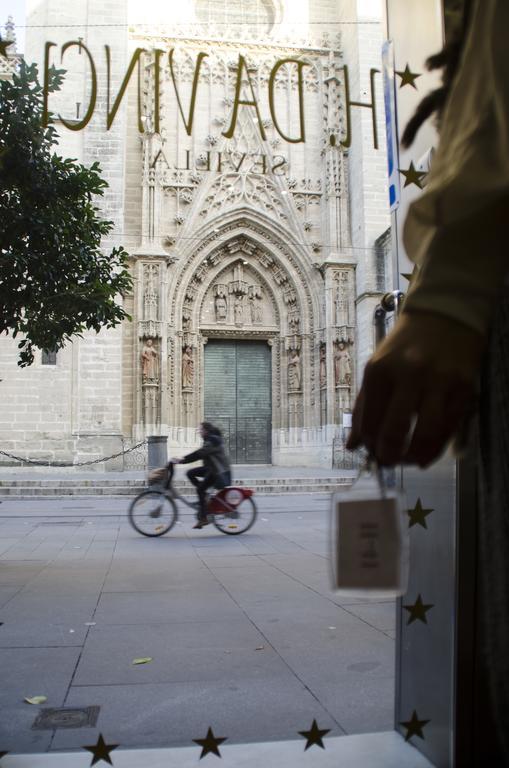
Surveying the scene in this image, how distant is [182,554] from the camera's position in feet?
23.8

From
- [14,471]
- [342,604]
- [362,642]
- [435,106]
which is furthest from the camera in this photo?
[14,471]

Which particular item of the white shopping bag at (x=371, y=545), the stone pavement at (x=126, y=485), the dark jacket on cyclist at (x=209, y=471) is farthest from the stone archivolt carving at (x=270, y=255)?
the white shopping bag at (x=371, y=545)

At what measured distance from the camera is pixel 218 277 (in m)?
22.5

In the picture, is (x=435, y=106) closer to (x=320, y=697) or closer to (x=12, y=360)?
(x=320, y=697)

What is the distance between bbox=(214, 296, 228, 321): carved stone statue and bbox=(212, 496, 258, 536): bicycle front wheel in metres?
13.7

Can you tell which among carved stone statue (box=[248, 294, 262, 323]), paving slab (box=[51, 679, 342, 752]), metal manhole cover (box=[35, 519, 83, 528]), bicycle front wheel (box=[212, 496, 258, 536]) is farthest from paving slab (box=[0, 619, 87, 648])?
carved stone statue (box=[248, 294, 262, 323])

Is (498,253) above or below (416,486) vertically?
above

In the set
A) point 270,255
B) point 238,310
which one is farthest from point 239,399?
point 270,255

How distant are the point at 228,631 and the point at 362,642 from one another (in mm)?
744

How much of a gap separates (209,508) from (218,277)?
47.1ft

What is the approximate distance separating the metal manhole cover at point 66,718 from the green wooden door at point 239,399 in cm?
1924

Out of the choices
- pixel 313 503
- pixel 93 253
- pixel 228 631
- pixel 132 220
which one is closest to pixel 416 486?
pixel 228 631

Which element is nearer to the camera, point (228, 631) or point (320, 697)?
point (320, 697)

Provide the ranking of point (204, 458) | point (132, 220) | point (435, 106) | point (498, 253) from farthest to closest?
point (132, 220) → point (204, 458) → point (435, 106) → point (498, 253)
